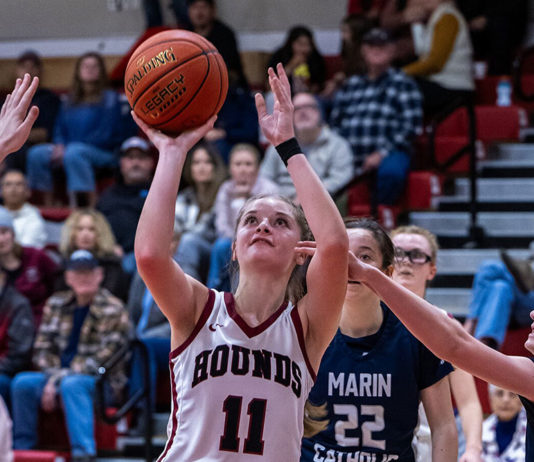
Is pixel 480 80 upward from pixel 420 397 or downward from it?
upward

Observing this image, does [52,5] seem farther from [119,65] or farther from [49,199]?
[49,199]

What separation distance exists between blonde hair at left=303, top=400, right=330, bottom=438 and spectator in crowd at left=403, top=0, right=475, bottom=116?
535 centimetres

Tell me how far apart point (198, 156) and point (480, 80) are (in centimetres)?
287

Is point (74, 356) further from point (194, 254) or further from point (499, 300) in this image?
point (499, 300)

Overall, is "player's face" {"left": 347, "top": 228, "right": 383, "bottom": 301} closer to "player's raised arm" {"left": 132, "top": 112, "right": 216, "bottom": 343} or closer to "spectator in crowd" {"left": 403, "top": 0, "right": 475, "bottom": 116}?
"player's raised arm" {"left": 132, "top": 112, "right": 216, "bottom": 343}

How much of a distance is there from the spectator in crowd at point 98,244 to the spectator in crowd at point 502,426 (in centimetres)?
297

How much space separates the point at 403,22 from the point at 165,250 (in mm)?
6781

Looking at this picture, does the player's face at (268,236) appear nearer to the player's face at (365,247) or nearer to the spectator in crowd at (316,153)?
the player's face at (365,247)

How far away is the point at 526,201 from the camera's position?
825cm

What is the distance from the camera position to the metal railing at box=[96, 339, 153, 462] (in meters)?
6.59

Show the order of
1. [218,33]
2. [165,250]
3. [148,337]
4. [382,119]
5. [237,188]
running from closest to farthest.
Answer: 1. [165,250]
2. [148,337]
3. [237,188]
4. [382,119]
5. [218,33]

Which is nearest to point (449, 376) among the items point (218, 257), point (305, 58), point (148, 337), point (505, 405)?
point (505, 405)

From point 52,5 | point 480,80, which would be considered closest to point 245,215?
point 480,80

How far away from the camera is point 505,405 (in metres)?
6.03
